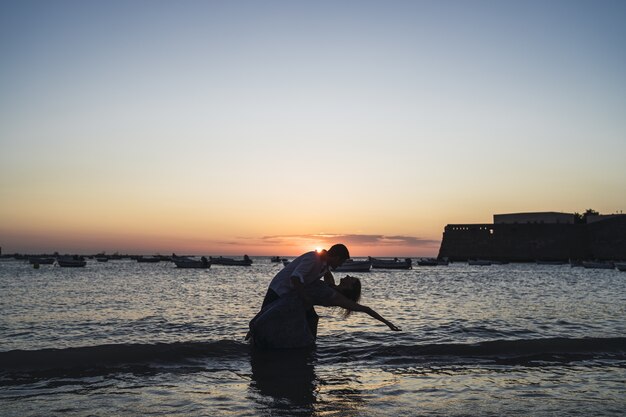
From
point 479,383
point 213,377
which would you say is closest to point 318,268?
point 213,377

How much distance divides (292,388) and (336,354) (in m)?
2.86

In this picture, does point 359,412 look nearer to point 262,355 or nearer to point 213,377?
point 213,377

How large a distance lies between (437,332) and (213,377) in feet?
24.0

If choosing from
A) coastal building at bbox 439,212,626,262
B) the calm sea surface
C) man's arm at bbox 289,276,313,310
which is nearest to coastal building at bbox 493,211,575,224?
coastal building at bbox 439,212,626,262

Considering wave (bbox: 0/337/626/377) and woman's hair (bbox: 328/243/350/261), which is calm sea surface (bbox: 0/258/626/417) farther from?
woman's hair (bbox: 328/243/350/261)

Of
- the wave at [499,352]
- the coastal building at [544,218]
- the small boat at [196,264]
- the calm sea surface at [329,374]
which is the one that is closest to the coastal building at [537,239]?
the coastal building at [544,218]

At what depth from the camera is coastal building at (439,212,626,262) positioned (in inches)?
4124

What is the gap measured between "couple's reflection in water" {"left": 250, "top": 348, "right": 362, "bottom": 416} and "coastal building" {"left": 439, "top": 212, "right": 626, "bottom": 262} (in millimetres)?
110430

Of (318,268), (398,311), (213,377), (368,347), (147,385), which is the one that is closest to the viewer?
(147,385)

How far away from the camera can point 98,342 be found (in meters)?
12.9

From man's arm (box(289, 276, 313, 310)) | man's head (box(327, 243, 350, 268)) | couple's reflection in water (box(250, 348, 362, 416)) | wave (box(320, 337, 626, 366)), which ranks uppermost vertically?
man's head (box(327, 243, 350, 268))

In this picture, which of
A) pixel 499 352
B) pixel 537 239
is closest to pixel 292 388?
pixel 499 352

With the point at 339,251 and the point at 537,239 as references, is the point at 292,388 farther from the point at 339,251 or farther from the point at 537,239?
the point at 537,239

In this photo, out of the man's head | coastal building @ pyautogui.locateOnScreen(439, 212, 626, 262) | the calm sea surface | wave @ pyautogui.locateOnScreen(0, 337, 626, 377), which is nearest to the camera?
the calm sea surface
